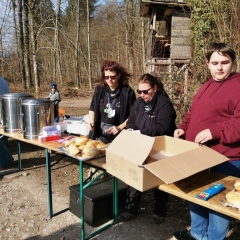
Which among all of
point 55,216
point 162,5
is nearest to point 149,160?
point 55,216

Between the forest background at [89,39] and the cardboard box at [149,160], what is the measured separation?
11.4 ft

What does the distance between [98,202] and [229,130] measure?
1648 millimetres

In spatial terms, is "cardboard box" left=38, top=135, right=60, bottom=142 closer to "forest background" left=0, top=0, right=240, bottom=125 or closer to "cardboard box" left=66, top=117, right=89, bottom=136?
"cardboard box" left=66, top=117, right=89, bottom=136

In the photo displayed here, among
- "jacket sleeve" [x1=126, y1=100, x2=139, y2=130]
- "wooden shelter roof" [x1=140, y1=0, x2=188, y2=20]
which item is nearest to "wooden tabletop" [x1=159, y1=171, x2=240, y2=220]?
"jacket sleeve" [x1=126, y1=100, x2=139, y2=130]

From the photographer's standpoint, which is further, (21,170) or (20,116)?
(21,170)

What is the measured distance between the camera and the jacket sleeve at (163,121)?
2.46 metres

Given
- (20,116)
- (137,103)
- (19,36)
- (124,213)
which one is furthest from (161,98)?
(19,36)

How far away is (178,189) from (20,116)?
98.8 inches

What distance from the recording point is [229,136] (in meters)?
1.71

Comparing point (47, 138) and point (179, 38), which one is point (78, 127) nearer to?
point (47, 138)

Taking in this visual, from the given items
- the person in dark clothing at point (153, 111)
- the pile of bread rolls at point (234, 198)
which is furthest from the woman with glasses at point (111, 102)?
the pile of bread rolls at point (234, 198)

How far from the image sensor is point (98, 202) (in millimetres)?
2750

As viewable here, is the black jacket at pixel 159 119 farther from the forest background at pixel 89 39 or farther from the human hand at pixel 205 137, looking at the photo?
the forest background at pixel 89 39

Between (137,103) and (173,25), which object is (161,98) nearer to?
(137,103)
